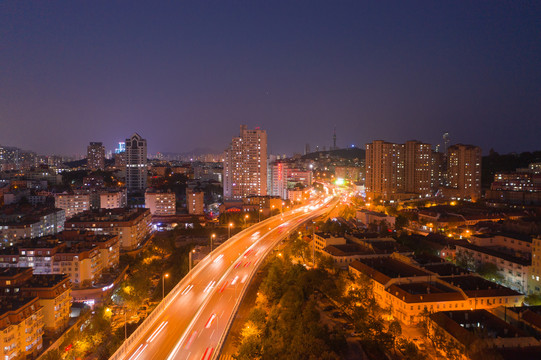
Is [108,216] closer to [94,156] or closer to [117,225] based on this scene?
[117,225]

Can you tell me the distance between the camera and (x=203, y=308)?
25.6ft

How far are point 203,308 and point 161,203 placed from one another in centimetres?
1483

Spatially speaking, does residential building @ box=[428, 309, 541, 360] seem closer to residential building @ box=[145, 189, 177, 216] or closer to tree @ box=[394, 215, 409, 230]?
tree @ box=[394, 215, 409, 230]

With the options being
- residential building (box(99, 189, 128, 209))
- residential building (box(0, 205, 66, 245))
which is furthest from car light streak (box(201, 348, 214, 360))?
residential building (box(99, 189, 128, 209))

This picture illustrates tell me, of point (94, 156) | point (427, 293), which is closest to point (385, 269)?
point (427, 293)

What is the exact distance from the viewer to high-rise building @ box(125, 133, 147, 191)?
106ft

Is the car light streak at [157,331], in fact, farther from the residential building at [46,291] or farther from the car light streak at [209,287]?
the residential building at [46,291]

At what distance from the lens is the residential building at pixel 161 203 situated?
21.7 m

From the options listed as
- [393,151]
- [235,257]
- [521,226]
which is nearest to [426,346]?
[235,257]

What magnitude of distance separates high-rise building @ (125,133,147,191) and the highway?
69.4ft

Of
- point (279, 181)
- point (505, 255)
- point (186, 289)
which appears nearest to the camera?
point (186, 289)

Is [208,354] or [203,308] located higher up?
[203,308]

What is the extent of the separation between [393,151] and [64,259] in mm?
19086

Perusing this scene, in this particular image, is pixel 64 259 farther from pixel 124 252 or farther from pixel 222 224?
pixel 222 224
